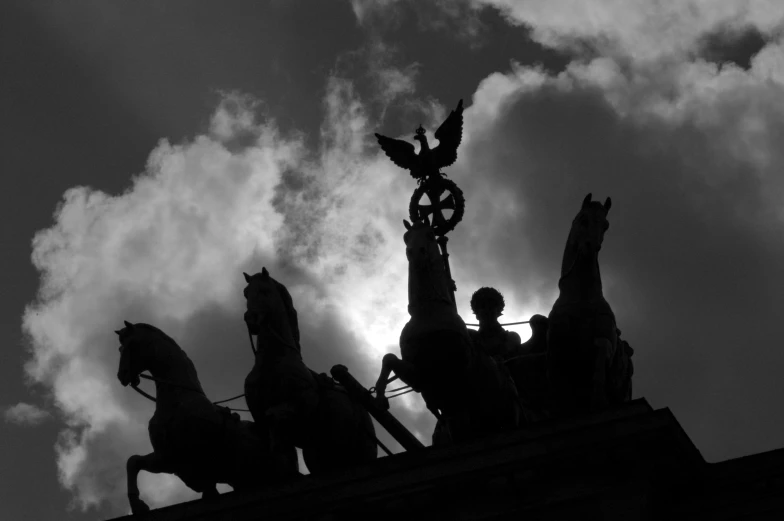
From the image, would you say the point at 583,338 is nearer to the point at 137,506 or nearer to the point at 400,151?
the point at 137,506

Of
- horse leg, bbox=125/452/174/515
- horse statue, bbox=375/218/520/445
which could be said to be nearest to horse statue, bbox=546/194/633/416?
horse statue, bbox=375/218/520/445

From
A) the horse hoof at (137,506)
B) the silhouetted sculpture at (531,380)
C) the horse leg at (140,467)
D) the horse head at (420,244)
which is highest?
the horse head at (420,244)

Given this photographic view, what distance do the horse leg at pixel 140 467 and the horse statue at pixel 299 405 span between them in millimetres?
1320

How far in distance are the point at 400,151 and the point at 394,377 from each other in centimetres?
658

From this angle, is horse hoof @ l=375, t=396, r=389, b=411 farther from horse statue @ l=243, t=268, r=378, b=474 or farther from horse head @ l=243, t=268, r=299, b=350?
horse head @ l=243, t=268, r=299, b=350

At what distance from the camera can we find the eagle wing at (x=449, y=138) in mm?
28078

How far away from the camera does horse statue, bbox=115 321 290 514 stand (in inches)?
886

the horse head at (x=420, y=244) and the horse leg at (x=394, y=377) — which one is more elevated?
the horse head at (x=420, y=244)

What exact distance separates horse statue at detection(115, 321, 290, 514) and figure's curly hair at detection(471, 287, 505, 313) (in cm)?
548

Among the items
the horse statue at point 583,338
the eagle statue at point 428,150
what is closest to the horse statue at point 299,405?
the horse statue at point 583,338

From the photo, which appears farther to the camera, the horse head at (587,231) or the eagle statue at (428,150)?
the eagle statue at (428,150)

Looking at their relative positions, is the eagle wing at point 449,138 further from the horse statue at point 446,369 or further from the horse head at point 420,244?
the horse statue at point 446,369

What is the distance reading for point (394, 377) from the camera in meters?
22.7

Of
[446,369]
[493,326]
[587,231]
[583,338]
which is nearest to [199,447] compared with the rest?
[446,369]
